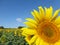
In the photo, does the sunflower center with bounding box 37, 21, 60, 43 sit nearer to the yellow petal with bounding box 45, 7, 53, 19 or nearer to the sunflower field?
the yellow petal with bounding box 45, 7, 53, 19

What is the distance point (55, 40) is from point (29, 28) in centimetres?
22

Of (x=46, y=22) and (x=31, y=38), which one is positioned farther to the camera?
(x=46, y=22)

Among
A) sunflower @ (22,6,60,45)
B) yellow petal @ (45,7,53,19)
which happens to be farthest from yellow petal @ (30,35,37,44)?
yellow petal @ (45,7,53,19)

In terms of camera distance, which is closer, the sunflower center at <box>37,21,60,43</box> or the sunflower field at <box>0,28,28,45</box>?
the sunflower center at <box>37,21,60,43</box>

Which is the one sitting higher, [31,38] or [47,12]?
[47,12]

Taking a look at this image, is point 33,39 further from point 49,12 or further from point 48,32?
point 49,12

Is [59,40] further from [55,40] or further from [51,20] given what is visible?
[51,20]

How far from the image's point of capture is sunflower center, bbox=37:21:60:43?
1650mm

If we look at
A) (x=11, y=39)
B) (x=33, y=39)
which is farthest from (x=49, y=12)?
(x=11, y=39)

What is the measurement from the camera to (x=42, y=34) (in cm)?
167

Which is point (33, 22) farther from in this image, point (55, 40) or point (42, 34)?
point (55, 40)

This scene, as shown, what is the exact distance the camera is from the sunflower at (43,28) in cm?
163

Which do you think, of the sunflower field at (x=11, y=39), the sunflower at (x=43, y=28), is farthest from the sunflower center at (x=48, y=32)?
the sunflower field at (x=11, y=39)

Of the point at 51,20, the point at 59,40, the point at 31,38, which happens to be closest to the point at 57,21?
the point at 51,20
